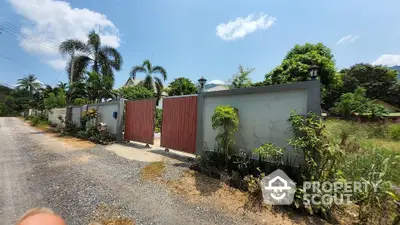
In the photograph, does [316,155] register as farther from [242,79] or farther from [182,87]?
[182,87]

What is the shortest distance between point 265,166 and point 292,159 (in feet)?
1.75

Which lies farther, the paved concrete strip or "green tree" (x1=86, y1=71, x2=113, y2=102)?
"green tree" (x1=86, y1=71, x2=113, y2=102)

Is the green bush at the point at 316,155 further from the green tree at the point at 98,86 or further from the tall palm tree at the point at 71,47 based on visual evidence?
the tall palm tree at the point at 71,47

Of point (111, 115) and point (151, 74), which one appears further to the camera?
point (151, 74)

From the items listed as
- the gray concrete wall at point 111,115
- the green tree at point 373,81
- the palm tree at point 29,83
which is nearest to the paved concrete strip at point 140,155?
the gray concrete wall at point 111,115

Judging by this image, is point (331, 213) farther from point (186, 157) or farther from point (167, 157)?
point (167, 157)

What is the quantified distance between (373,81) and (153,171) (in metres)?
34.9

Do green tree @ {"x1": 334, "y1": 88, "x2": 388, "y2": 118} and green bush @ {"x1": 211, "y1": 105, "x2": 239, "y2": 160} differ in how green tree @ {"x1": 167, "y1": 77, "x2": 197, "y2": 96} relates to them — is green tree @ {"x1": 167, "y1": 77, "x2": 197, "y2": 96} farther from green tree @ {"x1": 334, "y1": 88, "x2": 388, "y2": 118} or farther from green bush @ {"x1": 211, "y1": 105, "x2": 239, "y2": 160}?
green bush @ {"x1": 211, "y1": 105, "x2": 239, "y2": 160}

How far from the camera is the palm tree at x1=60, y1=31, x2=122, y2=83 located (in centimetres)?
1603

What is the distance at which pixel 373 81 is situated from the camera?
93.5 feet

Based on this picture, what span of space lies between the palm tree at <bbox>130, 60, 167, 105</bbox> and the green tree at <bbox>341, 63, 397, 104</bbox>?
985 inches

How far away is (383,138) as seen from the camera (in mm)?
9781

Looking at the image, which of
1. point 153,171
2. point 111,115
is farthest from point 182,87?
point 153,171

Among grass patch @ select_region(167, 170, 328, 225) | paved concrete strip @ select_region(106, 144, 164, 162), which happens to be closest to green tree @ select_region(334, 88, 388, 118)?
paved concrete strip @ select_region(106, 144, 164, 162)
